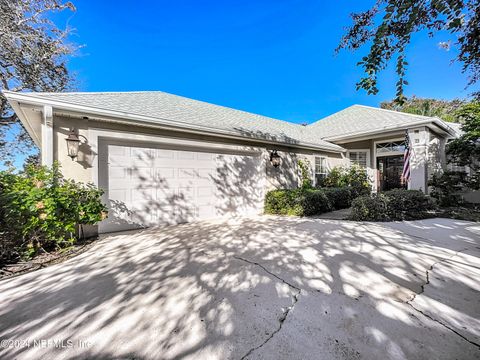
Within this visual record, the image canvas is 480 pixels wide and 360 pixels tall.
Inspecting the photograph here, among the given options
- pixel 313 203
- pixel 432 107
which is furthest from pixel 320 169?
pixel 432 107

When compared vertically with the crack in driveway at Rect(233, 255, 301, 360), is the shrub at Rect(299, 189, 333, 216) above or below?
above

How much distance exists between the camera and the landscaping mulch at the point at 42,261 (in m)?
3.03

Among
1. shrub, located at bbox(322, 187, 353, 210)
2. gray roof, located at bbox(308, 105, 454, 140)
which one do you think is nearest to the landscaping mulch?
shrub, located at bbox(322, 187, 353, 210)

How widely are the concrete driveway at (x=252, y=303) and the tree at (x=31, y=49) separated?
11.1 m

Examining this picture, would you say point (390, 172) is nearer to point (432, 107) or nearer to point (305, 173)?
point (305, 173)

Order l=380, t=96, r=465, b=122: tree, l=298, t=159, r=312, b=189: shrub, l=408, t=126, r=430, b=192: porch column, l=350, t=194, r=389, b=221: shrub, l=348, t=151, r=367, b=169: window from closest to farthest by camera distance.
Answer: l=350, t=194, r=389, b=221: shrub, l=408, t=126, r=430, b=192: porch column, l=298, t=159, r=312, b=189: shrub, l=348, t=151, r=367, b=169: window, l=380, t=96, r=465, b=122: tree

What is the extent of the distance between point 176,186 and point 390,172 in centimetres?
1172

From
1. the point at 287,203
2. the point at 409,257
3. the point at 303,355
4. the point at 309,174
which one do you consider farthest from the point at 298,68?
the point at 303,355

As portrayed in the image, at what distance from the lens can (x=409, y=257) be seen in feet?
10.5

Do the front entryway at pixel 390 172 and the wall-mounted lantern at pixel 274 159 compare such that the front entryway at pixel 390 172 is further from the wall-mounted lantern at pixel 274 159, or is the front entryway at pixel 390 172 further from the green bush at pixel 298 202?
the wall-mounted lantern at pixel 274 159

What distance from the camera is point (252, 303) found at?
2100 mm

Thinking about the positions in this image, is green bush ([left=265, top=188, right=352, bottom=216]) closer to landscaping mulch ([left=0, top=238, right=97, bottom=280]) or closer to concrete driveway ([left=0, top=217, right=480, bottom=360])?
concrete driveway ([left=0, top=217, right=480, bottom=360])

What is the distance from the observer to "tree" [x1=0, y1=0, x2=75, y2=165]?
8109mm

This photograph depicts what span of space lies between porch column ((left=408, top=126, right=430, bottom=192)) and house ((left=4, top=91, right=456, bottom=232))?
0.10ft
